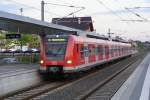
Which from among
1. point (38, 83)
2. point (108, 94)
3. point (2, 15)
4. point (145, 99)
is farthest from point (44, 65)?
point (145, 99)

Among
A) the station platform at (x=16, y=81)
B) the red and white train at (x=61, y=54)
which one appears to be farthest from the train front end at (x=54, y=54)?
the station platform at (x=16, y=81)

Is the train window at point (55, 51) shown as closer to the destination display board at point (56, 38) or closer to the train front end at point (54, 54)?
the train front end at point (54, 54)

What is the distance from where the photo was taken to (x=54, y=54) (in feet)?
80.7

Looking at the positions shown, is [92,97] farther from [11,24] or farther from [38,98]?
[11,24]

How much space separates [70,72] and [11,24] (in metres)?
5.31

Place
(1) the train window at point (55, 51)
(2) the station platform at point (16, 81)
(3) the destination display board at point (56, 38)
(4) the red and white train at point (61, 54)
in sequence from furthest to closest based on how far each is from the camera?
1. (3) the destination display board at point (56, 38)
2. (1) the train window at point (55, 51)
3. (4) the red and white train at point (61, 54)
4. (2) the station platform at point (16, 81)

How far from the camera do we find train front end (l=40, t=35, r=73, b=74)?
79.5 feet

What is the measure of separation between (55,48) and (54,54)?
40 centimetres

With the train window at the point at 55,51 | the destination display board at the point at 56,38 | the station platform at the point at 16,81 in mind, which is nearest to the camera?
the station platform at the point at 16,81

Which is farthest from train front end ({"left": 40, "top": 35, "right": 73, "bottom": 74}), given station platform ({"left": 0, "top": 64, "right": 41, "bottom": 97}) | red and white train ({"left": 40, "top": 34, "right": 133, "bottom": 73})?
station platform ({"left": 0, "top": 64, "right": 41, "bottom": 97})

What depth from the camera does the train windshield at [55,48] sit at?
24516 mm

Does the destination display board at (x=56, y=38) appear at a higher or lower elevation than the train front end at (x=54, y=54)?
higher

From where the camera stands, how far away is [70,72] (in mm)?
24453

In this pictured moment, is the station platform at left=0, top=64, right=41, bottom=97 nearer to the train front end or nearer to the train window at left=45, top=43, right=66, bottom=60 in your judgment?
the train front end
